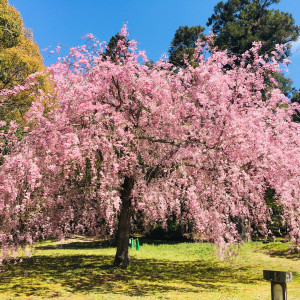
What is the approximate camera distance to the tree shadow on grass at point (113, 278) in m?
9.25

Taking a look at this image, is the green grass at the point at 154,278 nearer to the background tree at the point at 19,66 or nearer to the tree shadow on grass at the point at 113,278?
the tree shadow on grass at the point at 113,278

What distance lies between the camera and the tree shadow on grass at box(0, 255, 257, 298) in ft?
30.3

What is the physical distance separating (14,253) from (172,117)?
632cm

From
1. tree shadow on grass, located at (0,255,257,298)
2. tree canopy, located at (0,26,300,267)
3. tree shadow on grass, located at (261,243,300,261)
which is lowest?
tree shadow on grass, located at (0,255,257,298)

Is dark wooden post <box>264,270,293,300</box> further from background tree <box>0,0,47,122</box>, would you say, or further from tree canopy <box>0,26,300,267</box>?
background tree <box>0,0,47,122</box>

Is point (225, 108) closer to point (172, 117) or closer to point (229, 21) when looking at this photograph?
point (172, 117)

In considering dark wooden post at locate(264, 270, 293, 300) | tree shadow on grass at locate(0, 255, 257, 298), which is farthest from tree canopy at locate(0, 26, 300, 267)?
dark wooden post at locate(264, 270, 293, 300)

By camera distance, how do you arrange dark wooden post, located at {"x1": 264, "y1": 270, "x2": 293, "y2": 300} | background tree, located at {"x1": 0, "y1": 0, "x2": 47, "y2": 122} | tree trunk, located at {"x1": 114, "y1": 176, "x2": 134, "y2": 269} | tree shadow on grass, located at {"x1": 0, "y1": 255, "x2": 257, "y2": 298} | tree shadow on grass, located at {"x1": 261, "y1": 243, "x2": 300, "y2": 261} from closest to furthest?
dark wooden post, located at {"x1": 264, "y1": 270, "x2": 293, "y2": 300} → tree shadow on grass, located at {"x1": 0, "y1": 255, "x2": 257, "y2": 298} → tree trunk, located at {"x1": 114, "y1": 176, "x2": 134, "y2": 269} → tree shadow on grass, located at {"x1": 261, "y1": 243, "x2": 300, "y2": 261} → background tree, located at {"x1": 0, "y1": 0, "x2": 47, "y2": 122}

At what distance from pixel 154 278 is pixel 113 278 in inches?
55.0

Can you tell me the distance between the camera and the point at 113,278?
10859 millimetres

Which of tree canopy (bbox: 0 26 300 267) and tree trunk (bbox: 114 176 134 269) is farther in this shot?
tree trunk (bbox: 114 176 134 269)

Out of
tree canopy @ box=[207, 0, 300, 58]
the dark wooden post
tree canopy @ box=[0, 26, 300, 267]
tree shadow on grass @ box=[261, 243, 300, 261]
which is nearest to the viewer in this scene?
the dark wooden post

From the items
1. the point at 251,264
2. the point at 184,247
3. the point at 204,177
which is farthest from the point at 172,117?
the point at 184,247

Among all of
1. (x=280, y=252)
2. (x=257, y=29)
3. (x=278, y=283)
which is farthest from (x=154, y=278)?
(x=257, y=29)
